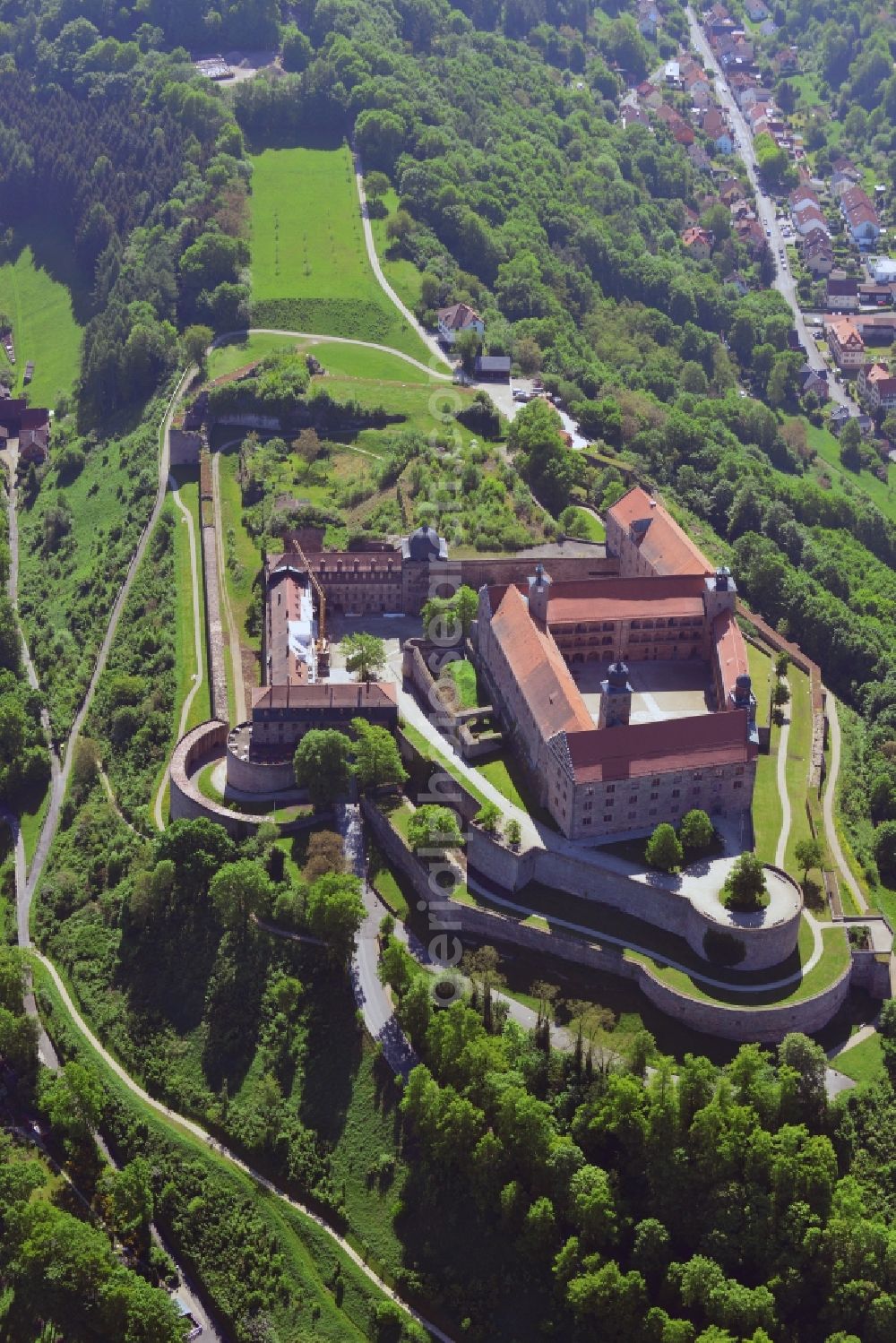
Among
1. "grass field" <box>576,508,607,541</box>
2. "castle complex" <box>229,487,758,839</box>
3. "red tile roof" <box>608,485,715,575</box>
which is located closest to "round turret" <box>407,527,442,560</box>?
"castle complex" <box>229,487,758,839</box>

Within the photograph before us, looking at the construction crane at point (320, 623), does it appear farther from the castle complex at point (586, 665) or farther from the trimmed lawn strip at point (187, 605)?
the trimmed lawn strip at point (187, 605)

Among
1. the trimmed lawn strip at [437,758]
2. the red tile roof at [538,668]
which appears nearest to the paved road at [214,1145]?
the trimmed lawn strip at [437,758]

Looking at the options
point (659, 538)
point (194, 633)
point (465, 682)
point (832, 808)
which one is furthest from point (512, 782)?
point (194, 633)

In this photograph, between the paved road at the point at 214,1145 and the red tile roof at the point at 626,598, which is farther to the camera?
the red tile roof at the point at 626,598

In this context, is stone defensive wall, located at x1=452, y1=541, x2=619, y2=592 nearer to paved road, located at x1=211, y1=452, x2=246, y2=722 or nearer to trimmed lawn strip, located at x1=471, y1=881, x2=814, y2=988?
paved road, located at x1=211, y1=452, x2=246, y2=722

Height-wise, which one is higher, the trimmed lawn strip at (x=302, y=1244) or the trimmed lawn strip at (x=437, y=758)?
the trimmed lawn strip at (x=437, y=758)

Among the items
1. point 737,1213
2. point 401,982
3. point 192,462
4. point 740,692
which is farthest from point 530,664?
point 192,462
